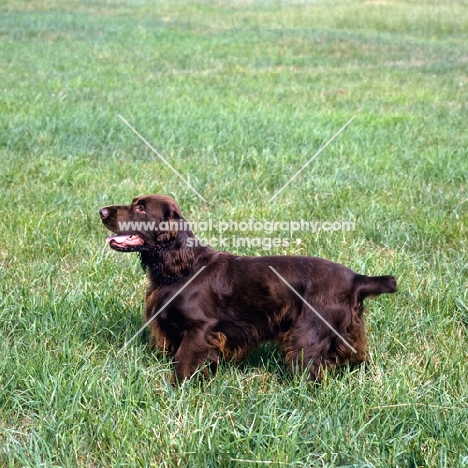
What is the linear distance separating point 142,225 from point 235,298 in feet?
1.86

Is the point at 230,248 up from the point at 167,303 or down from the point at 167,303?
down

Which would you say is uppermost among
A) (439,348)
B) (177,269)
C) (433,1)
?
(433,1)

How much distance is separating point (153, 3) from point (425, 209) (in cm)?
2792

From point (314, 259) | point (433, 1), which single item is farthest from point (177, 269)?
point (433, 1)

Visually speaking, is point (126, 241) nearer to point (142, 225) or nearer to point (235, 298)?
point (142, 225)

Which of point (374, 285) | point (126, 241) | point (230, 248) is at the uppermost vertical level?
point (126, 241)

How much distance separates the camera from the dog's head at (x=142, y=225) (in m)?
3.01

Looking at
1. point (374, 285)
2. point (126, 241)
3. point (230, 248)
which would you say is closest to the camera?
point (374, 285)

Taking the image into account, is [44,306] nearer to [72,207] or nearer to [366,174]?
[72,207]

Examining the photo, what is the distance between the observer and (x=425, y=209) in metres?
5.07

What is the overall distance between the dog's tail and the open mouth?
1.04 m

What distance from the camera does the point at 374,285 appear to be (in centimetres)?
285

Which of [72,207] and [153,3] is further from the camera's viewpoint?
[153,3]

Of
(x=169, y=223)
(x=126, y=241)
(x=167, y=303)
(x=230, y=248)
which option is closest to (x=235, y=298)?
(x=167, y=303)
